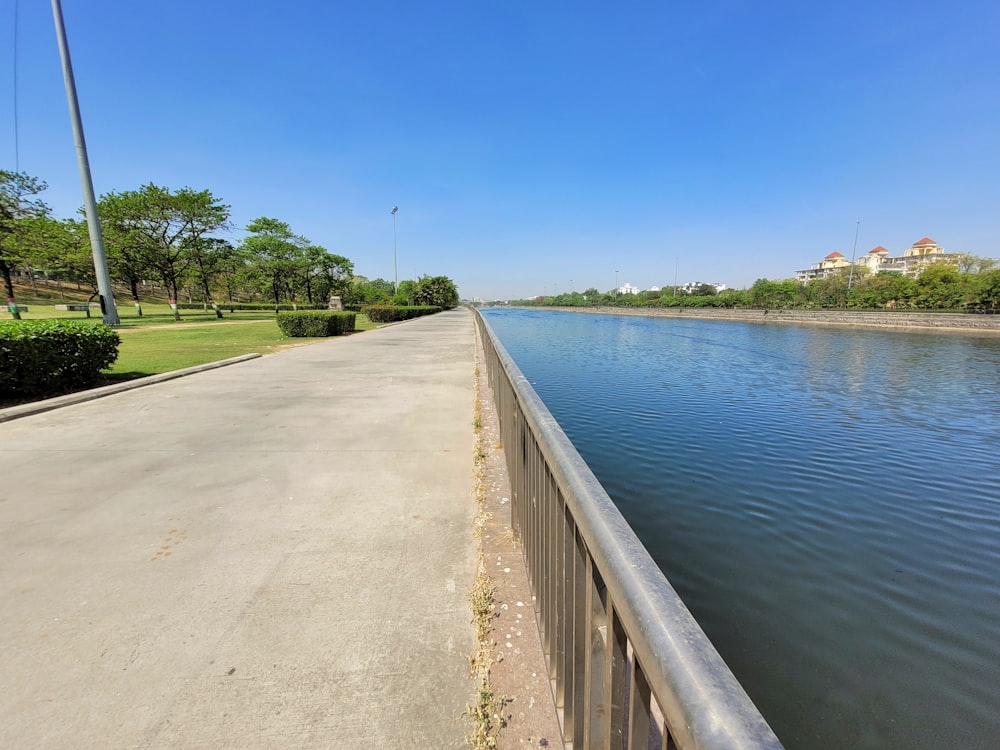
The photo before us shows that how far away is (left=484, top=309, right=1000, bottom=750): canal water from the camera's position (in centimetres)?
296

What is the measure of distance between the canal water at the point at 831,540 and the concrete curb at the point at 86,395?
8353 mm

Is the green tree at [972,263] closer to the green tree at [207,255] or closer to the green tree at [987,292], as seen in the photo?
the green tree at [987,292]

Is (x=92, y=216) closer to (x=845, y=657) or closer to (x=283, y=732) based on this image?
(x=283, y=732)

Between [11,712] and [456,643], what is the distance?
1.87 m

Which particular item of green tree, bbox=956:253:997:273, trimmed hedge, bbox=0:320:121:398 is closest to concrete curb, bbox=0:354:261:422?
trimmed hedge, bbox=0:320:121:398

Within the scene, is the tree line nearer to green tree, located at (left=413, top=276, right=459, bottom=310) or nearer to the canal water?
green tree, located at (left=413, top=276, right=459, bottom=310)

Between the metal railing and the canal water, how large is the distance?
198 centimetres

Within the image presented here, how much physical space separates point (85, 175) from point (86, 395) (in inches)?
733

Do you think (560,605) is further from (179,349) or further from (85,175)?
(85,175)

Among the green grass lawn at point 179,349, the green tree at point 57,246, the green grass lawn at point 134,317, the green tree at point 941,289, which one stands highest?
the green tree at point 57,246

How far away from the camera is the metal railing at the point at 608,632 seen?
0.66 m

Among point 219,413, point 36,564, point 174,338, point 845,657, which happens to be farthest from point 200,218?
point 845,657

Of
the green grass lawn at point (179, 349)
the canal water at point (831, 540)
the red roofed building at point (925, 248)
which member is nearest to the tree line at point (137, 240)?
the green grass lawn at point (179, 349)

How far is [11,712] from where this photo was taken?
1766mm
